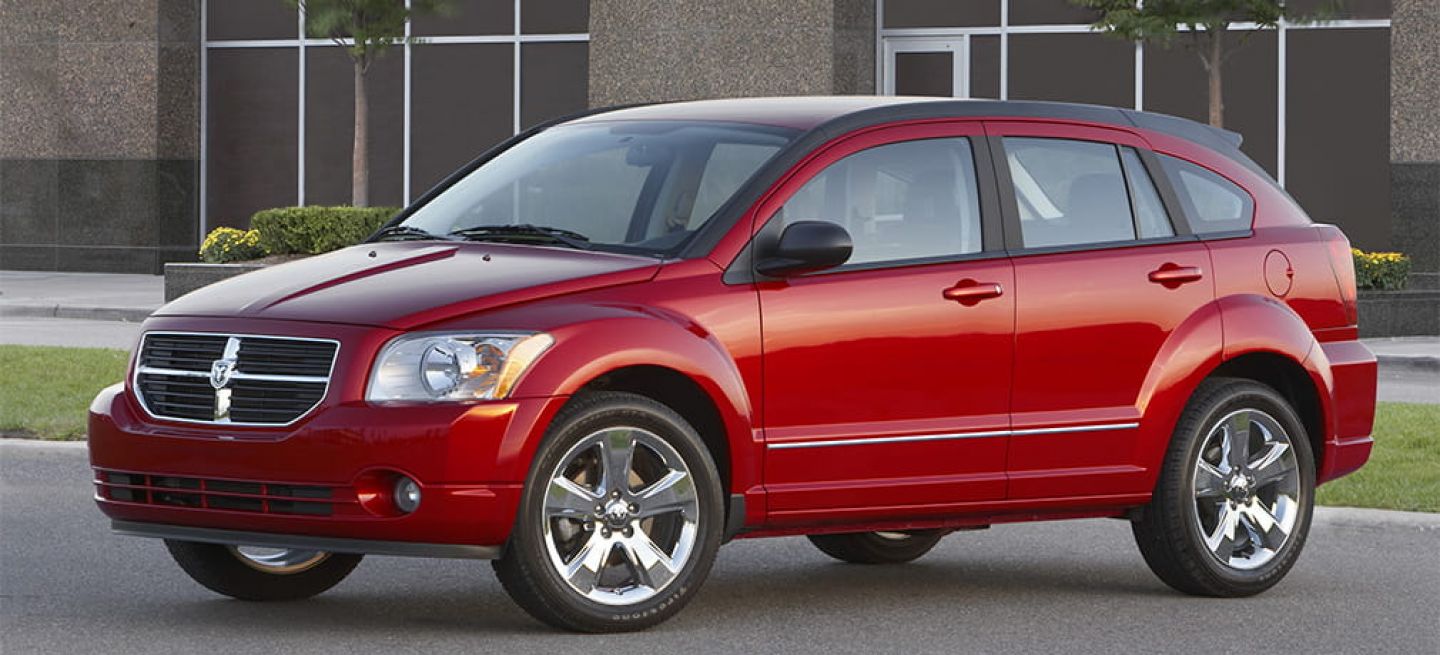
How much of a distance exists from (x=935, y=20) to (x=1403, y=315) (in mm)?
9936

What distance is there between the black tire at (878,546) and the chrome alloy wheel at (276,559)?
206 cm

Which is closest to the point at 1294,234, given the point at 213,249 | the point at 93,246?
the point at 213,249

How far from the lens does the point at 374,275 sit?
751 centimetres

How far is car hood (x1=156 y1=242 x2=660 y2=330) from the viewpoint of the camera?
713cm

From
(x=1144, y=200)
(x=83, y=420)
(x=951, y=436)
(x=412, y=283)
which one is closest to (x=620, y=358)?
(x=412, y=283)

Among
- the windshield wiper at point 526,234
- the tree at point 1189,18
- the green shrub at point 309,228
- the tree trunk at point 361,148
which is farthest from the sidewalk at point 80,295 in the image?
the windshield wiper at point 526,234

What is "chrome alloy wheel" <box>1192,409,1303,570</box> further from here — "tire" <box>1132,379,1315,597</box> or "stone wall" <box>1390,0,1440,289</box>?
"stone wall" <box>1390,0,1440,289</box>

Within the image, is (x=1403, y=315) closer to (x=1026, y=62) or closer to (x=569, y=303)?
(x=1026, y=62)

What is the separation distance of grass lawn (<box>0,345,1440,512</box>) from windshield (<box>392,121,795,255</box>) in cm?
418

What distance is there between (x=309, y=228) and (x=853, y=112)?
19892 mm

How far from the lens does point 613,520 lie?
23.9 feet

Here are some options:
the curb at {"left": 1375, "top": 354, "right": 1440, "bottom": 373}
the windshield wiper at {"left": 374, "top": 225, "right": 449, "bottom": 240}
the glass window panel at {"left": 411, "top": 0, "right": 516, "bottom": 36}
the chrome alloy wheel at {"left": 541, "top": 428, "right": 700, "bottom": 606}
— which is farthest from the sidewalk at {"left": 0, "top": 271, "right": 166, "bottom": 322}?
the chrome alloy wheel at {"left": 541, "top": 428, "right": 700, "bottom": 606}

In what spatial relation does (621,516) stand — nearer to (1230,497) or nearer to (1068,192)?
(1068,192)

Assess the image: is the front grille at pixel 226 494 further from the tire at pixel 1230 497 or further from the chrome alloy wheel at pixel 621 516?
the tire at pixel 1230 497
